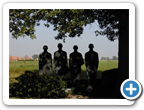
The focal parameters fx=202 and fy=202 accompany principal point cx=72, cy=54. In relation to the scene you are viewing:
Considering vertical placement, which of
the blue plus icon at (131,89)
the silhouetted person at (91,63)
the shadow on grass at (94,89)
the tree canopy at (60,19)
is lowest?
the shadow on grass at (94,89)

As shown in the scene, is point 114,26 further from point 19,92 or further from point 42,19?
point 19,92

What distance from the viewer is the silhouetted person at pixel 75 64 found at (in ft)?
29.3

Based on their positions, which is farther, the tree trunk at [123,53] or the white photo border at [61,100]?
the tree trunk at [123,53]

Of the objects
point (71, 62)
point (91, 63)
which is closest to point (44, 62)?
point (71, 62)

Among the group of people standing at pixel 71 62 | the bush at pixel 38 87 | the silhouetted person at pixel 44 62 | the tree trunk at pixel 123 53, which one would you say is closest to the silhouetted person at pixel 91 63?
the group of people standing at pixel 71 62

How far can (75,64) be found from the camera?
9.12 meters

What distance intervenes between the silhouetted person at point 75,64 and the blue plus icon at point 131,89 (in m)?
3.33

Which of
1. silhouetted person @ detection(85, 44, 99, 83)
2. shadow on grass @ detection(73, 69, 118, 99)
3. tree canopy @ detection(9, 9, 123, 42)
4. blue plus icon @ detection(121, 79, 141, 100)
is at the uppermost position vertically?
tree canopy @ detection(9, 9, 123, 42)

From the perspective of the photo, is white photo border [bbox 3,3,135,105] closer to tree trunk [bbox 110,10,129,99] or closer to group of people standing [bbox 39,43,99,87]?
tree trunk [bbox 110,10,129,99]

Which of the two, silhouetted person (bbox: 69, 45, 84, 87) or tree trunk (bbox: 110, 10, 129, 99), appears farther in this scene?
silhouetted person (bbox: 69, 45, 84, 87)

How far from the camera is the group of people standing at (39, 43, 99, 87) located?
348 inches

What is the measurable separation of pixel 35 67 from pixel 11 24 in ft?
12.3

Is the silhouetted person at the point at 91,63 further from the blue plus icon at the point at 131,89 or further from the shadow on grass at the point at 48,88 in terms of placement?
the blue plus icon at the point at 131,89

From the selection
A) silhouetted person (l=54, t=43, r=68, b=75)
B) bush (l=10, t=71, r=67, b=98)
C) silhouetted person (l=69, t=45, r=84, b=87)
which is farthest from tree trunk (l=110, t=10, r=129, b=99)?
silhouetted person (l=54, t=43, r=68, b=75)
